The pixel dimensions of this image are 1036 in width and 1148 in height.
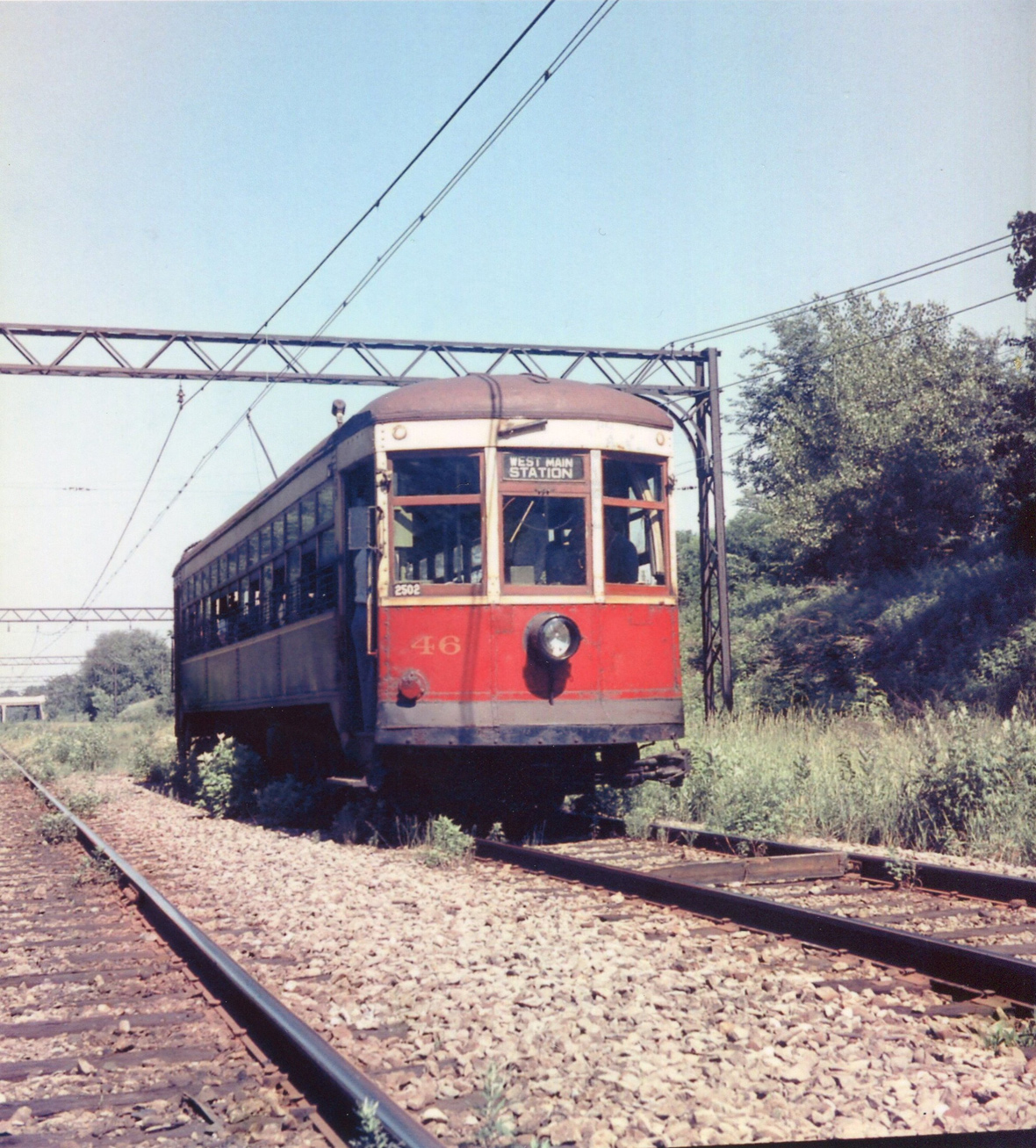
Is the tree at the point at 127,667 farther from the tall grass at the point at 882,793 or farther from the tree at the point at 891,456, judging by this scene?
the tall grass at the point at 882,793

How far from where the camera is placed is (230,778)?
44.4 feet

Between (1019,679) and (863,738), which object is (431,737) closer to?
(863,738)

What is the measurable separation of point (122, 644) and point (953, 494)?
310 feet

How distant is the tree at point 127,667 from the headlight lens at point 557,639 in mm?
95265

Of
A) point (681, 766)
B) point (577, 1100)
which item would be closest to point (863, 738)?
point (681, 766)

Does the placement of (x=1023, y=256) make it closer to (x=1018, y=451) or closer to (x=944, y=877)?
(x=1018, y=451)

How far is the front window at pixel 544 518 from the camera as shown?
9219 millimetres

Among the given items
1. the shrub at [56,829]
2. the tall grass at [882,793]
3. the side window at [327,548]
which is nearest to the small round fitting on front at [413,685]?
the side window at [327,548]

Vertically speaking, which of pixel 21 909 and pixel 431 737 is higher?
pixel 431 737

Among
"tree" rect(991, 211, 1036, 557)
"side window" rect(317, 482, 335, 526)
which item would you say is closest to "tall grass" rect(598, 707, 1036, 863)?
"side window" rect(317, 482, 335, 526)

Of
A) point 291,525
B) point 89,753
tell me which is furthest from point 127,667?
point 291,525

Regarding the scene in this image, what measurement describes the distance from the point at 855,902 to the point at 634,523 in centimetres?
377

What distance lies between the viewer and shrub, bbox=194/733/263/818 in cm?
Answer: 1352

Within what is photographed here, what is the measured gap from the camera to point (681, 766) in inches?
383
